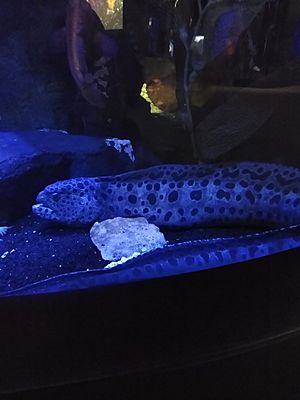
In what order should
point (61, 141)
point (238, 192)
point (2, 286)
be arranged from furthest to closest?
point (238, 192)
point (61, 141)
point (2, 286)

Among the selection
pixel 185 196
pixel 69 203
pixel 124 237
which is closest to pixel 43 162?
pixel 69 203

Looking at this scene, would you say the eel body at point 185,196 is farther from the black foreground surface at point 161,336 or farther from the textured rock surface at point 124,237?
the black foreground surface at point 161,336

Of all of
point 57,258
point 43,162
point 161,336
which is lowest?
point 161,336

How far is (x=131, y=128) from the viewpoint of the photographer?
779 millimetres

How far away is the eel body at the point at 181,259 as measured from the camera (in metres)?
0.68

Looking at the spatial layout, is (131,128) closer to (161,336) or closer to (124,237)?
(124,237)

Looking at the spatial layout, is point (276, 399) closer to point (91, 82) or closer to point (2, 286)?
point (2, 286)

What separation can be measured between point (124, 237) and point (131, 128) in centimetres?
17

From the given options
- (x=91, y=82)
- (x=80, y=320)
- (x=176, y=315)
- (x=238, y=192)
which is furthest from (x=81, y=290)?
(x=238, y=192)

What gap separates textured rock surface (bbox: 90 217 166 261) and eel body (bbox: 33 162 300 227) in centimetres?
2

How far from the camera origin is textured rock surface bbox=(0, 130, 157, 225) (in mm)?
780

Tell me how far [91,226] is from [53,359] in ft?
0.67

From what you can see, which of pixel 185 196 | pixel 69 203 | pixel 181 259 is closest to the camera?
pixel 181 259

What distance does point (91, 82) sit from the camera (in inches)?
28.9
